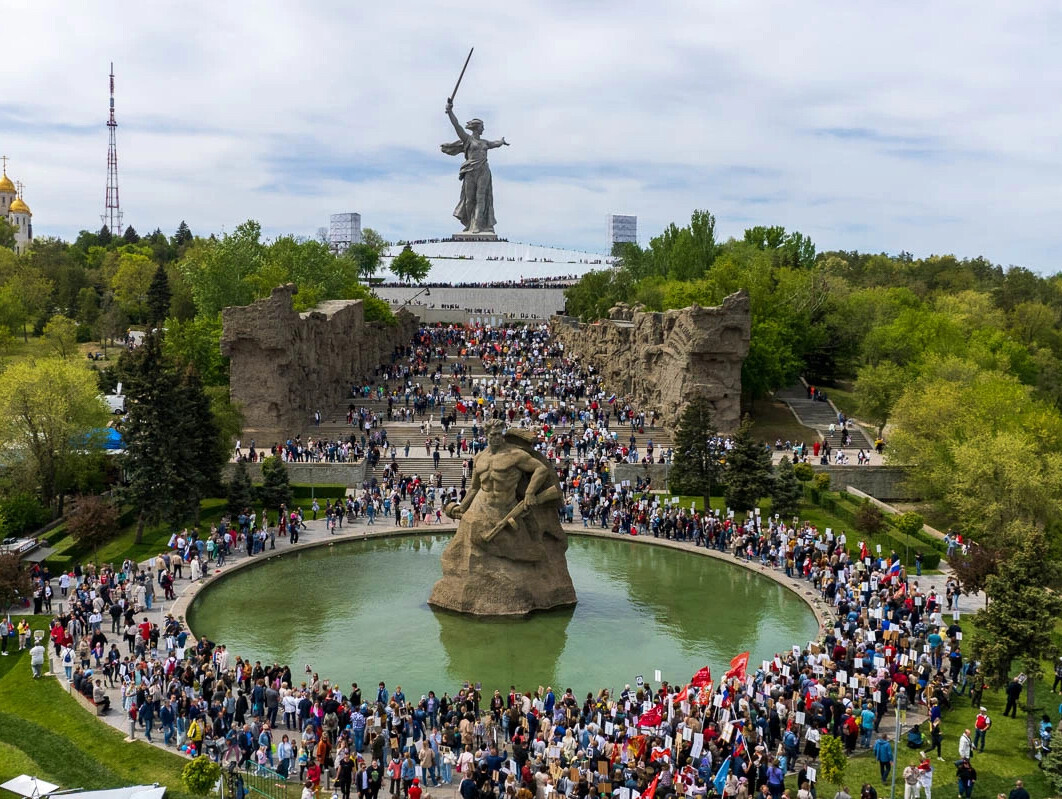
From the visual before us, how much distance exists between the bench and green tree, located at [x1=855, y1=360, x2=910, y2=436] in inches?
1471

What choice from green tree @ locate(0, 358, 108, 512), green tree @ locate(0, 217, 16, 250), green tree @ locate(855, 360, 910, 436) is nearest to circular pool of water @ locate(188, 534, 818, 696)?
green tree @ locate(0, 358, 108, 512)

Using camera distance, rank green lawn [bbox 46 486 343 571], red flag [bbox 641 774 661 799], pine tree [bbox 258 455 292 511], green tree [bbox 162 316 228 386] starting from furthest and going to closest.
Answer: green tree [bbox 162 316 228 386]
pine tree [bbox 258 455 292 511]
green lawn [bbox 46 486 343 571]
red flag [bbox 641 774 661 799]

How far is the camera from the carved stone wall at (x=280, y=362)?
4619 centimetres

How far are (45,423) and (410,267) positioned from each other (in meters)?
72.3

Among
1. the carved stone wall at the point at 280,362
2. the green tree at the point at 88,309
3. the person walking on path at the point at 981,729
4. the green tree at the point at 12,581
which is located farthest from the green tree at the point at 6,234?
the person walking on path at the point at 981,729

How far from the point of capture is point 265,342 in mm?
46156

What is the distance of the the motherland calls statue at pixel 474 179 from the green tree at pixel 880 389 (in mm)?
65329

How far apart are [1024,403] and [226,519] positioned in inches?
1220

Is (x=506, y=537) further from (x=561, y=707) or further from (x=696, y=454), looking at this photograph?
(x=696, y=454)

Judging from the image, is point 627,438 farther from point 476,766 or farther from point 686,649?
point 476,766

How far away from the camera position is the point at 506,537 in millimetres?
26203

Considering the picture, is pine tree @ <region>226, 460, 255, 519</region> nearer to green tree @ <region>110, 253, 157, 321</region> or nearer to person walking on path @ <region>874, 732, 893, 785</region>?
person walking on path @ <region>874, 732, 893, 785</region>

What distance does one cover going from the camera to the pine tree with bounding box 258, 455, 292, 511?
37344 mm

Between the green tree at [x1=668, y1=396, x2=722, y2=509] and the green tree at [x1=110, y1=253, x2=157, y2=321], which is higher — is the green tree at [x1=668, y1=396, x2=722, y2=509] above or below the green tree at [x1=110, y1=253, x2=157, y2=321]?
below
